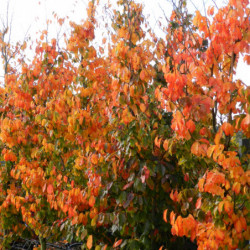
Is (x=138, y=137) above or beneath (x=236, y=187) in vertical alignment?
above

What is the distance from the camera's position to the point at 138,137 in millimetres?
3344

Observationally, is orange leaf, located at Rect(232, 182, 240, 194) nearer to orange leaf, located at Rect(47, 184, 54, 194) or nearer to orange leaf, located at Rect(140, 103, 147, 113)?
orange leaf, located at Rect(140, 103, 147, 113)

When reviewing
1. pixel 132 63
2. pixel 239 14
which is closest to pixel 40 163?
pixel 132 63

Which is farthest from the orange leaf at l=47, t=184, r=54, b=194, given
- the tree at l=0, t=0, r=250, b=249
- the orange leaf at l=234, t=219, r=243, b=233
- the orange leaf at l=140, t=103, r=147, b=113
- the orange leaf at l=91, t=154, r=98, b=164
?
the orange leaf at l=234, t=219, r=243, b=233

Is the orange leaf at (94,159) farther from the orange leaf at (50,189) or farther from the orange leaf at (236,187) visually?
the orange leaf at (236,187)

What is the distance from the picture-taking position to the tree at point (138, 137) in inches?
97.2

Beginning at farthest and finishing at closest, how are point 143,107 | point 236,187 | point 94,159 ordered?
point 94,159, point 143,107, point 236,187

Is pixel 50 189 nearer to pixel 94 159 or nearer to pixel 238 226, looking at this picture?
pixel 94 159

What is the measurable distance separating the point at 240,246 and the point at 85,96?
2.56 metres

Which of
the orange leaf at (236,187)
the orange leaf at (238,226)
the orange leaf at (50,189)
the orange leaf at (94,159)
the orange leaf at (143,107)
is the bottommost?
the orange leaf at (238,226)

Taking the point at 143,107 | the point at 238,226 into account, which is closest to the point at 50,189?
the point at 143,107

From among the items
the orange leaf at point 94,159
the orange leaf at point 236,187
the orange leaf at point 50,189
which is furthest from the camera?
the orange leaf at point 50,189

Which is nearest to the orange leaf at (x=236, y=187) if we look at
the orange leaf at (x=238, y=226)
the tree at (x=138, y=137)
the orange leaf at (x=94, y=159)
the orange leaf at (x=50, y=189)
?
the tree at (x=138, y=137)

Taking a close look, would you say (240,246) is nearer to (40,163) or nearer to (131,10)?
(131,10)
